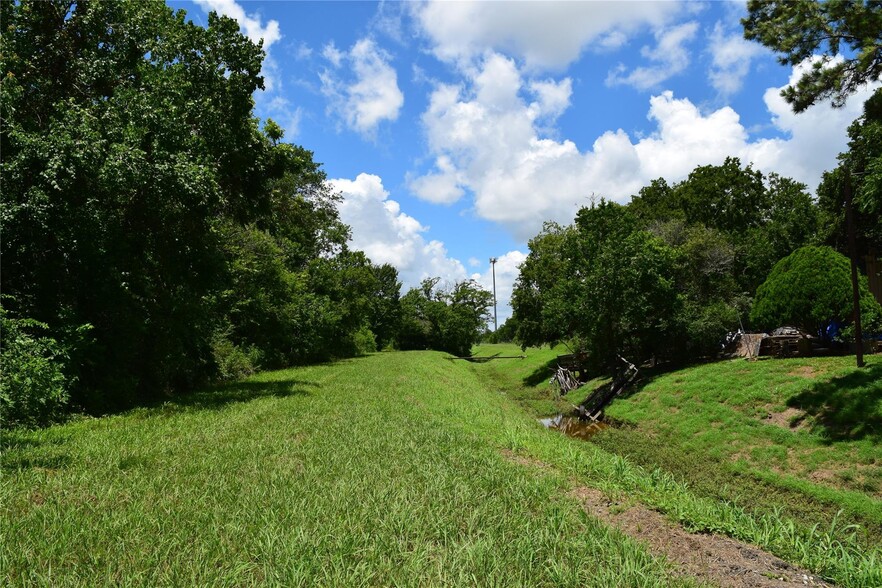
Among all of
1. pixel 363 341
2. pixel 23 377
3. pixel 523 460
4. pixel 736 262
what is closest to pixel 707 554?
pixel 523 460

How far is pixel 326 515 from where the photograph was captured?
4441 millimetres

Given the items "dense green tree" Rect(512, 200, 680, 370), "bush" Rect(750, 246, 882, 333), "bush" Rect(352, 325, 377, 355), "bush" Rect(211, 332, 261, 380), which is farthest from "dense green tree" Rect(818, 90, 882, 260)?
"bush" Rect(352, 325, 377, 355)

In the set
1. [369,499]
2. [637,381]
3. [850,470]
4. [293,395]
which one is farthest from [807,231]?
[369,499]

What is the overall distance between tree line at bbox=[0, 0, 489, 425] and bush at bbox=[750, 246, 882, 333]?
66.9 feet

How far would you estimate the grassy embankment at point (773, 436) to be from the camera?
951 centimetres

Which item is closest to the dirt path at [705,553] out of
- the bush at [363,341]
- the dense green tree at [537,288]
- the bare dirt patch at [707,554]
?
the bare dirt patch at [707,554]

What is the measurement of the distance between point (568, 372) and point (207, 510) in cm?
2435

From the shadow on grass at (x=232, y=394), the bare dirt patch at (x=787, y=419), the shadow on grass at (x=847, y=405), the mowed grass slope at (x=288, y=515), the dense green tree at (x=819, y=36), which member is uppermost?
the dense green tree at (x=819, y=36)

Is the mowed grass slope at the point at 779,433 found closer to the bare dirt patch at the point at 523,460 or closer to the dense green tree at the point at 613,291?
the bare dirt patch at the point at 523,460

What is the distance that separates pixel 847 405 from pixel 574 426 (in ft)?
25.5

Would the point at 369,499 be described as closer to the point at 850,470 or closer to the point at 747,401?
the point at 850,470

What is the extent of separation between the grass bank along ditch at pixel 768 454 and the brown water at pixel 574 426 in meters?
0.77

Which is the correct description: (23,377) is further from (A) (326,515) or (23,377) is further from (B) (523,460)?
(B) (523,460)

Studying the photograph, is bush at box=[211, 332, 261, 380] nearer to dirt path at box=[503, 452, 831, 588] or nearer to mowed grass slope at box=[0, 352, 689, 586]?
mowed grass slope at box=[0, 352, 689, 586]
